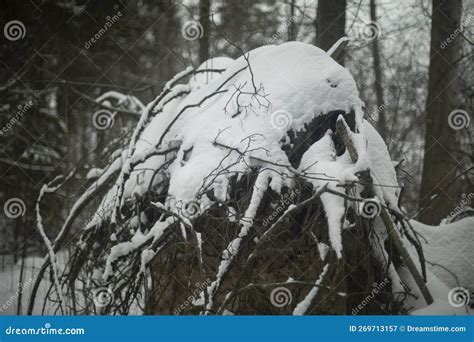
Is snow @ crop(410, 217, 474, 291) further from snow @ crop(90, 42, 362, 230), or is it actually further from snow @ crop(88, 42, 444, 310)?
snow @ crop(90, 42, 362, 230)

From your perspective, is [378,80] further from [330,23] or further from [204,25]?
[204,25]

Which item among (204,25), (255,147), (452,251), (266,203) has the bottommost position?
(266,203)

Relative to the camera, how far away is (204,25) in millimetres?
8281

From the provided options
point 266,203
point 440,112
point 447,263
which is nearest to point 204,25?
point 440,112

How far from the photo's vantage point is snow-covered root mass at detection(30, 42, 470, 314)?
2.85 meters

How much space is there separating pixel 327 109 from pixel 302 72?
0.33 m

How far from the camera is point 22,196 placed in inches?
259

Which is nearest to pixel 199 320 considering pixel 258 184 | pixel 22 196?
pixel 258 184

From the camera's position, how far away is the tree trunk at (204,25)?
805 cm

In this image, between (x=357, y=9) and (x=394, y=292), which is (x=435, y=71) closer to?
(x=357, y=9)

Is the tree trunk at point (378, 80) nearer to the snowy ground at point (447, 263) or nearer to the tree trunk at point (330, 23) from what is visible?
the tree trunk at point (330, 23)

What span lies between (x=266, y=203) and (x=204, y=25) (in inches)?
231

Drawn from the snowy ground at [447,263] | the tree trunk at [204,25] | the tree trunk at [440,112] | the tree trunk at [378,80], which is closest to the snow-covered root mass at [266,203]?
the snowy ground at [447,263]

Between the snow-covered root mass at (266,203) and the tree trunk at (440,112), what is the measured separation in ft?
9.96
